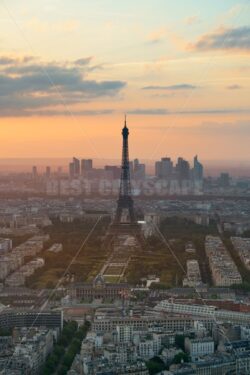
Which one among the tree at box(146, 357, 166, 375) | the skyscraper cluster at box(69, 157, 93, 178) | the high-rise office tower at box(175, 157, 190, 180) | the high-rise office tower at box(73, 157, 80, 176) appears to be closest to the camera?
the tree at box(146, 357, 166, 375)

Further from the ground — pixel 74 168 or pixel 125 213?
pixel 74 168

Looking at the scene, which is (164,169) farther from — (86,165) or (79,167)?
(86,165)

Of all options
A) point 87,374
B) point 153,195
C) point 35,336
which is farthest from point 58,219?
point 87,374

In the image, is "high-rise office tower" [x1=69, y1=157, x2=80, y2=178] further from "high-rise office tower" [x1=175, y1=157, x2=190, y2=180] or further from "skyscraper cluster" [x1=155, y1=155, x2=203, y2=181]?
"high-rise office tower" [x1=175, y1=157, x2=190, y2=180]

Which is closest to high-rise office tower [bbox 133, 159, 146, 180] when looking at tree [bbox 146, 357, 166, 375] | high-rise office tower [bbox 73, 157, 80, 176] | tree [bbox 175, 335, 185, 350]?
high-rise office tower [bbox 73, 157, 80, 176]

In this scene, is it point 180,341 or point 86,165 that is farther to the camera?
point 86,165

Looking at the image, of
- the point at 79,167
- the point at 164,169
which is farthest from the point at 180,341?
the point at 164,169

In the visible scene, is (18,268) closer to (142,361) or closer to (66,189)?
(142,361)

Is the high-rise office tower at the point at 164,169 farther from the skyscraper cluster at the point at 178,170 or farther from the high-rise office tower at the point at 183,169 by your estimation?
the high-rise office tower at the point at 183,169
